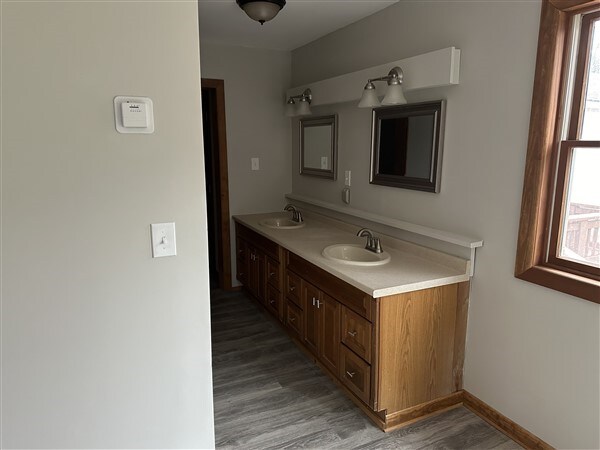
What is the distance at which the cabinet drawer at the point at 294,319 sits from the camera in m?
2.84

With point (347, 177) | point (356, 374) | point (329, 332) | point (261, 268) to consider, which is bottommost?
point (356, 374)

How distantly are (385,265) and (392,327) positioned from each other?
0.40 metres

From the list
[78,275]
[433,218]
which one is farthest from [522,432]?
[78,275]

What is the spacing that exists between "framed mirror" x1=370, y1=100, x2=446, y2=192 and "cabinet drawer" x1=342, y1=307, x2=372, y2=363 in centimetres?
86

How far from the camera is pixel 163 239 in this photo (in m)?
1.45

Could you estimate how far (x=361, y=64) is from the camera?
9.63 feet

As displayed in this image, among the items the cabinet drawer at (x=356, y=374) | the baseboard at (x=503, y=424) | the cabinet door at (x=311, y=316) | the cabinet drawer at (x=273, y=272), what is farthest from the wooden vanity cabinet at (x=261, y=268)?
the baseboard at (x=503, y=424)

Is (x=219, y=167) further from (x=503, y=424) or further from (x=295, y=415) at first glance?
(x=503, y=424)

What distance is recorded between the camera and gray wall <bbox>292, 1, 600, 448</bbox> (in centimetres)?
178

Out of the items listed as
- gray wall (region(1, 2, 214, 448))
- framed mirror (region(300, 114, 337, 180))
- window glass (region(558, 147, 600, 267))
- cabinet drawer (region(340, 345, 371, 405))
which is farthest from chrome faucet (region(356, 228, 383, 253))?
gray wall (region(1, 2, 214, 448))

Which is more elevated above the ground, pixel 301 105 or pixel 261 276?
pixel 301 105

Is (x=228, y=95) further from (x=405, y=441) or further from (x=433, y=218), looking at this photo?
(x=405, y=441)

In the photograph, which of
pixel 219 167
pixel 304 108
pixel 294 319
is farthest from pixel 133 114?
pixel 219 167

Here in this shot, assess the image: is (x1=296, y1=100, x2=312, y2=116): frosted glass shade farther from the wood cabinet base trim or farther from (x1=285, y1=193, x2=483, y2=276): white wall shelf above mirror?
the wood cabinet base trim
